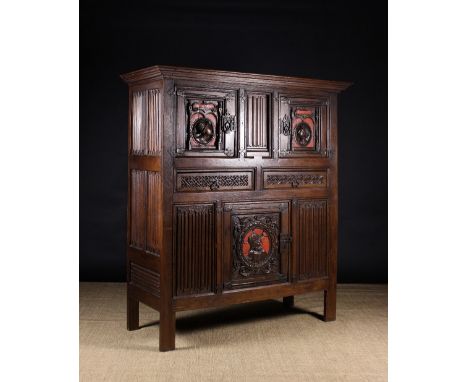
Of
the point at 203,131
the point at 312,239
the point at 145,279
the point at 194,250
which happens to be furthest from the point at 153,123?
the point at 312,239

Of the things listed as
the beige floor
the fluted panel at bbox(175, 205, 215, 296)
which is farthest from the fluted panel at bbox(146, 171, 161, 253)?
the beige floor

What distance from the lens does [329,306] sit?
186 inches

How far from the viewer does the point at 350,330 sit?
178 inches

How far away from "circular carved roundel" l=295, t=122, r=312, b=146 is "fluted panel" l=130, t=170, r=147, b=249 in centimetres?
113

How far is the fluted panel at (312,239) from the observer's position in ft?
15.1

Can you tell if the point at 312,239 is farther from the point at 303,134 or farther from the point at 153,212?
the point at 153,212

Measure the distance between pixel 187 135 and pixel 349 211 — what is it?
2515 millimetres

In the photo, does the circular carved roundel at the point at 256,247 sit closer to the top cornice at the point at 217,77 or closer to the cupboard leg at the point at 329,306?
the cupboard leg at the point at 329,306

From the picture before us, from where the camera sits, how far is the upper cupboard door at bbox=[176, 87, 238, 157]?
404 cm

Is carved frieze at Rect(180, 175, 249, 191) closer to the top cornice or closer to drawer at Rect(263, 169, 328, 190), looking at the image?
drawer at Rect(263, 169, 328, 190)

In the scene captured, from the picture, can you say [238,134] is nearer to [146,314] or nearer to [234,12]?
[146,314]

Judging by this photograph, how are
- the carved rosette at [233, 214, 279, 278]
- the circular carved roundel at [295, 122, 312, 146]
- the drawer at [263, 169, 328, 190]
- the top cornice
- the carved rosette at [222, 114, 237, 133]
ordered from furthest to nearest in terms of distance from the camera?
the circular carved roundel at [295, 122, 312, 146]
the drawer at [263, 169, 328, 190]
the carved rosette at [233, 214, 279, 278]
the carved rosette at [222, 114, 237, 133]
the top cornice

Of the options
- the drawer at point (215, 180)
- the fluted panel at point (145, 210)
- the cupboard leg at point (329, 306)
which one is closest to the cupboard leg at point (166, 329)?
the fluted panel at point (145, 210)

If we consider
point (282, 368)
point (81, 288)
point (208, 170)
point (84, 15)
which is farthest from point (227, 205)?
point (84, 15)
